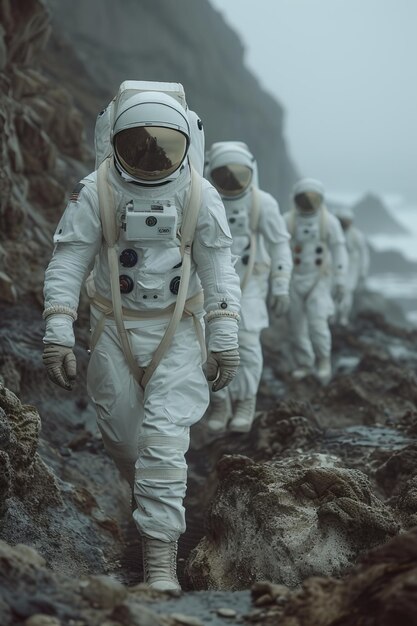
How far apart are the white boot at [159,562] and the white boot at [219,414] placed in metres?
3.18

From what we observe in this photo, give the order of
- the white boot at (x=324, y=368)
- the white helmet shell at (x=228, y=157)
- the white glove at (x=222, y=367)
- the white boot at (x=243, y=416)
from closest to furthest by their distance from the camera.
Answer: the white glove at (x=222, y=367), the white boot at (x=243, y=416), the white helmet shell at (x=228, y=157), the white boot at (x=324, y=368)

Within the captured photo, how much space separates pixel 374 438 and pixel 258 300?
1462mm

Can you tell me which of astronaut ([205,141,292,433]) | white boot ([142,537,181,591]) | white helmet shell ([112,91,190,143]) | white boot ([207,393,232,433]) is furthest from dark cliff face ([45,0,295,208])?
white boot ([142,537,181,591])

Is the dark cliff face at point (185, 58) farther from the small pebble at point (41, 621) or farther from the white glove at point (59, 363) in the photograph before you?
the small pebble at point (41, 621)

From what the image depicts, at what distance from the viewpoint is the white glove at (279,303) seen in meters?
7.85

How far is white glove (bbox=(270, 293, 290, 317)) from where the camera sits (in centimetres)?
785

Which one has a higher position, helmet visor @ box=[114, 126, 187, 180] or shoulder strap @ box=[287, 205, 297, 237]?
shoulder strap @ box=[287, 205, 297, 237]

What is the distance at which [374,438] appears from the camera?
6539mm

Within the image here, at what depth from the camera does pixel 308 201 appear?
10414mm

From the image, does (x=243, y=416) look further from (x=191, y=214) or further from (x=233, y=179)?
(x=191, y=214)

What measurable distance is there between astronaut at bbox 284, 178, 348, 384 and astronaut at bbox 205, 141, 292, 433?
9.45 feet

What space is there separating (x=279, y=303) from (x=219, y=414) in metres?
1.01

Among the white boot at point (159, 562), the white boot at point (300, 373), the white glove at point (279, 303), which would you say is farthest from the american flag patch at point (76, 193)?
the white boot at point (300, 373)

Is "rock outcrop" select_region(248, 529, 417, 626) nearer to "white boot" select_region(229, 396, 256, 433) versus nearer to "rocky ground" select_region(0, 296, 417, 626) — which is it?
"rocky ground" select_region(0, 296, 417, 626)
